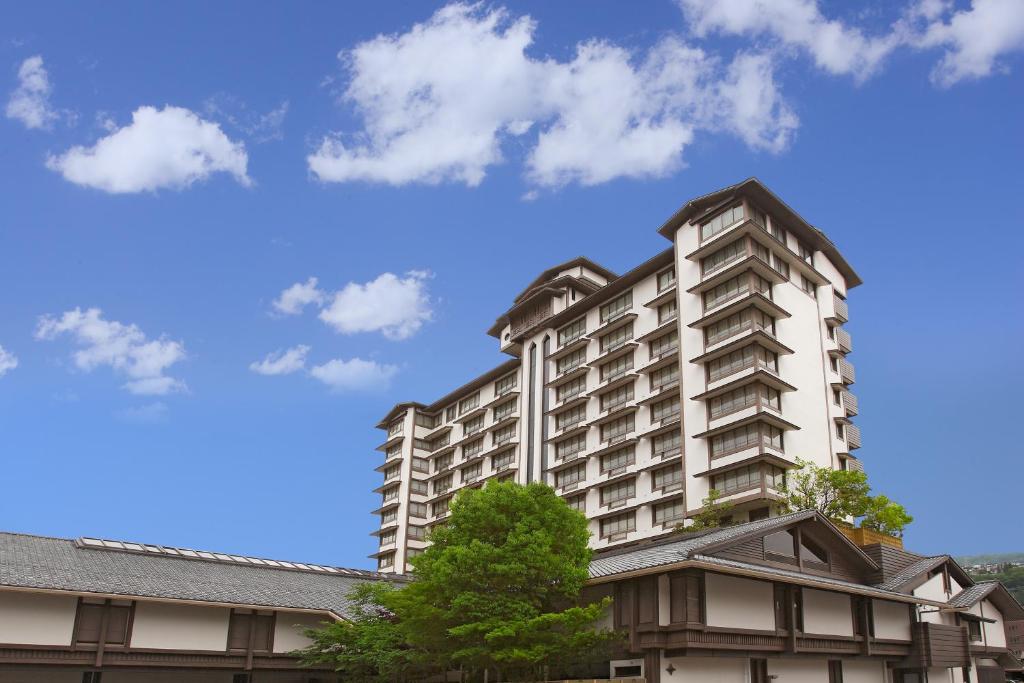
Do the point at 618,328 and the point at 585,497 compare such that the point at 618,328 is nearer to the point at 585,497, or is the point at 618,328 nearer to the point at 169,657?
the point at 585,497

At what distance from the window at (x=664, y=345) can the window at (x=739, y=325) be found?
12.2 feet

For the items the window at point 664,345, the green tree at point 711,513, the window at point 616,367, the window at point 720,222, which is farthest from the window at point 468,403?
the green tree at point 711,513

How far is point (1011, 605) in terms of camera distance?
42.8 meters

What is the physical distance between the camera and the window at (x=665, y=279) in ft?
221

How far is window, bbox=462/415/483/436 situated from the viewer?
3587 inches

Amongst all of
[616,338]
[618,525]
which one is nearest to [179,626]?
[618,525]

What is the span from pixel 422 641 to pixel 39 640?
14.5 m

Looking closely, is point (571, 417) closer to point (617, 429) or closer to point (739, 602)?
point (617, 429)

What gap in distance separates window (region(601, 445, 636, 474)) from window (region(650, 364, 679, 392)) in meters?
5.26

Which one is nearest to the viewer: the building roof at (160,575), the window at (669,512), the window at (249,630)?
the building roof at (160,575)

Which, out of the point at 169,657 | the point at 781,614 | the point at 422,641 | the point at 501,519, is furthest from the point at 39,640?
the point at 781,614

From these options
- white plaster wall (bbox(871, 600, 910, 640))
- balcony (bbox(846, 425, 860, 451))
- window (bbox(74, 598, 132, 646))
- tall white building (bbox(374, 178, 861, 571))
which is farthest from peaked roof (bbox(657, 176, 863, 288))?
window (bbox(74, 598, 132, 646))

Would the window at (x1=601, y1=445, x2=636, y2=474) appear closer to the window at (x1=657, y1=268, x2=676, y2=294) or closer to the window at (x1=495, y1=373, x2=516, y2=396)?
the window at (x1=657, y1=268, x2=676, y2=294)

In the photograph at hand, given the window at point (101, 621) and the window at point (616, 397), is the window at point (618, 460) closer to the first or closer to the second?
the window at point (616, 397)
